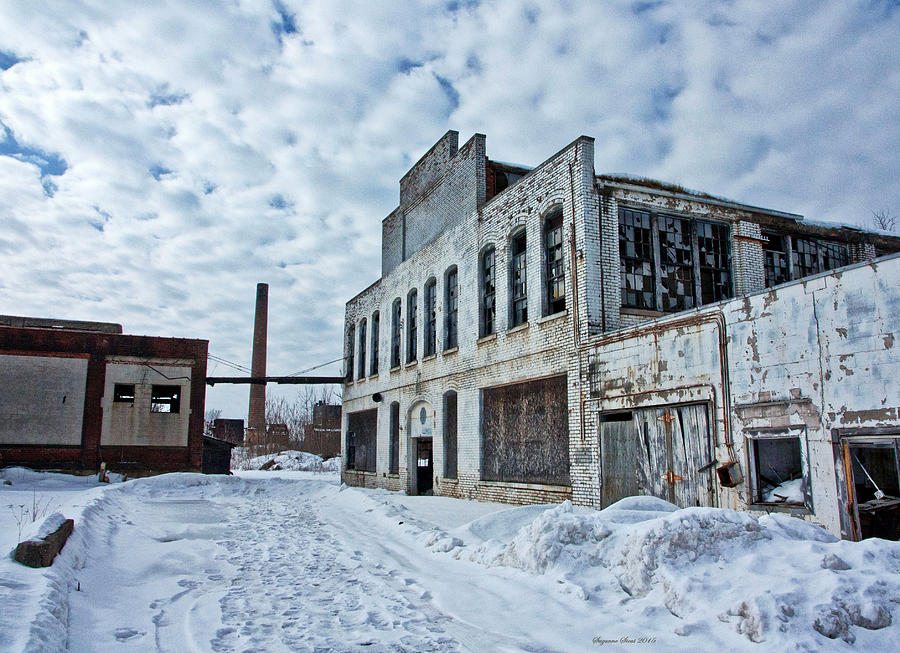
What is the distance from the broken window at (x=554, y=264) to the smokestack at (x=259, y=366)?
37.6 metres

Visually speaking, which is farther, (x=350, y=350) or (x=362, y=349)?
(x=350, y=350)

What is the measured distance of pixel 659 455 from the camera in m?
11.0

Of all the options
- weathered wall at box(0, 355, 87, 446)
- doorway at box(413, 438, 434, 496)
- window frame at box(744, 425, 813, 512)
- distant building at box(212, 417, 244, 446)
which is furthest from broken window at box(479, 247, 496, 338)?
distant building at box(212, 417, 244, 446)

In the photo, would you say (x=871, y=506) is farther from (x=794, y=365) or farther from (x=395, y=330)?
(x=395, y=330)

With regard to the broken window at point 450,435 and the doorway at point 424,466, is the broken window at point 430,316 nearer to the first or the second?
the broken window at point 450,435

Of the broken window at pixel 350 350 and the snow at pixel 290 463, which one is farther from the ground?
the broken window at pixel 350 350

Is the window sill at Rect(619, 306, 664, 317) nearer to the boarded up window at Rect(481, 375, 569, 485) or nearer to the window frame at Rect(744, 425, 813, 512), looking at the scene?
the boarded up window at Rect(481, 375, 569, 485)

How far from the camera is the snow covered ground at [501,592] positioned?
187 inches

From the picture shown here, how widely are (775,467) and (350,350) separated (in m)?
21.2

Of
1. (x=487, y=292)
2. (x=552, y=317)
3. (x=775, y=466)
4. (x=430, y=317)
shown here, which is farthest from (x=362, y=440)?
(x=775, y=466)

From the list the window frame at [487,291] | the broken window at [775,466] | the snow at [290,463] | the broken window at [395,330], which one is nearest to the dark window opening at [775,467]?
the broken window at [775,466]

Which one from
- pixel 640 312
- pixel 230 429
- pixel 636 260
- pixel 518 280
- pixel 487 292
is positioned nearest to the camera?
pixel 640 312

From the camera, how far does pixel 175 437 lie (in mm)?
28047

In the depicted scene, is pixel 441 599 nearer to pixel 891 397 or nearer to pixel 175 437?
pixel 891 397
